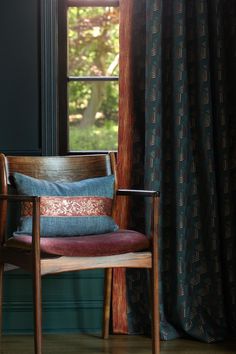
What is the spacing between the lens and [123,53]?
3.14 metres

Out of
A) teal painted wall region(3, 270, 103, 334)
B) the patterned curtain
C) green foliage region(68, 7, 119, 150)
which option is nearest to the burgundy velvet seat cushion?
the patterned curtain

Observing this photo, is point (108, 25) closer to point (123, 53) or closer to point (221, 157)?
point (123, 53)

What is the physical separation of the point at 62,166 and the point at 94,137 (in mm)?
924

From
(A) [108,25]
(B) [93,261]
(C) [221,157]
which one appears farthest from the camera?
(A) [108,25]

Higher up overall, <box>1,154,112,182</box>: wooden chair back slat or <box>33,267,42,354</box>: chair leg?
<box>1,154,112,182</box>: wooden chair back slat

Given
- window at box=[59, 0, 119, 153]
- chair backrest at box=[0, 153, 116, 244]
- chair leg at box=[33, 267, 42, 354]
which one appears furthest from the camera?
window at box=[59, 0, 119, 153]

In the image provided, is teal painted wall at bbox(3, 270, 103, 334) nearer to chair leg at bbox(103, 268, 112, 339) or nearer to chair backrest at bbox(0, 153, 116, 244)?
chair leg at bbox(103, 268, 112, 339)

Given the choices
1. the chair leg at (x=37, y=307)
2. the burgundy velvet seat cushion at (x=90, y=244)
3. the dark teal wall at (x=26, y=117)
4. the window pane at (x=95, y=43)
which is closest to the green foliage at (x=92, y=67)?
the window pane at (x=95, y=43)

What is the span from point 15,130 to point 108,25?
891mm

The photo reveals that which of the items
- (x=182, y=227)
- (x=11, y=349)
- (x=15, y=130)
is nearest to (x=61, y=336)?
(x=11, y=349)

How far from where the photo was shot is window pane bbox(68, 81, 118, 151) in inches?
142

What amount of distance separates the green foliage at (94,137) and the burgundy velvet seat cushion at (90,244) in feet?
2.99

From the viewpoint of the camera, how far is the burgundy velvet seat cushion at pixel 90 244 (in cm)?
244

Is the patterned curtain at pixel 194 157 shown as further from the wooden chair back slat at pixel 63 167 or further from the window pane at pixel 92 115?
the window pane at pixel 92 115
